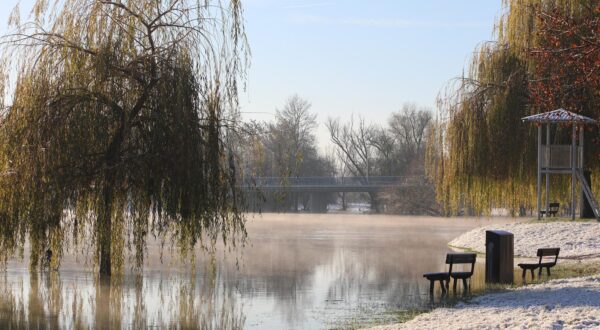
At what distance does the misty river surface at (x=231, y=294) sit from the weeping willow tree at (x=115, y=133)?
990mm

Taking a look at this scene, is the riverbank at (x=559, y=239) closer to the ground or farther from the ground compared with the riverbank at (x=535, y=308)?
farther from the ground

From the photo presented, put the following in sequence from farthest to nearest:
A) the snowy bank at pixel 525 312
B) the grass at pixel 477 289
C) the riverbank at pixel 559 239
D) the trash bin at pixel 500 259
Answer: the riverbank at pixel 559 239, the trash bin at pixel 500 259, the grass at pixel 477 289, the snowy bank at pixel 525 312

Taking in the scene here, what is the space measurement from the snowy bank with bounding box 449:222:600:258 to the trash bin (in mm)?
7016

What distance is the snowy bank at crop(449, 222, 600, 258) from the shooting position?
27.9m

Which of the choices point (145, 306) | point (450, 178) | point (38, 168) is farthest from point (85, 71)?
point (450, 178)

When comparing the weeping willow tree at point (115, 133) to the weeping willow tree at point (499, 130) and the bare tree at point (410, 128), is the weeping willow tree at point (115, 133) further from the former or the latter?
the bare tree at point (410, 128)

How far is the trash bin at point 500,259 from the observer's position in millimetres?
20594

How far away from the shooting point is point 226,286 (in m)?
21.2

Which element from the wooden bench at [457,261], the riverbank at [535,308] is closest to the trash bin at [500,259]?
the wooden bench at [457,261]

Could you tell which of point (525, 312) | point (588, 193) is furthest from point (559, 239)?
point (525, 312)

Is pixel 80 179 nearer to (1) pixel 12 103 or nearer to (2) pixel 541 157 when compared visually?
(1) pixel 12 103

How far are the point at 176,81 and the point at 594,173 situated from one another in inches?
858

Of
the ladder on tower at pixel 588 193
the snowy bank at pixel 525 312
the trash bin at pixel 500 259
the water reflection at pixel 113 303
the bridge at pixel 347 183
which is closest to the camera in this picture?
the snowy bank at pixel 525 312

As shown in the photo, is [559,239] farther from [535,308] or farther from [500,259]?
[535,308]
